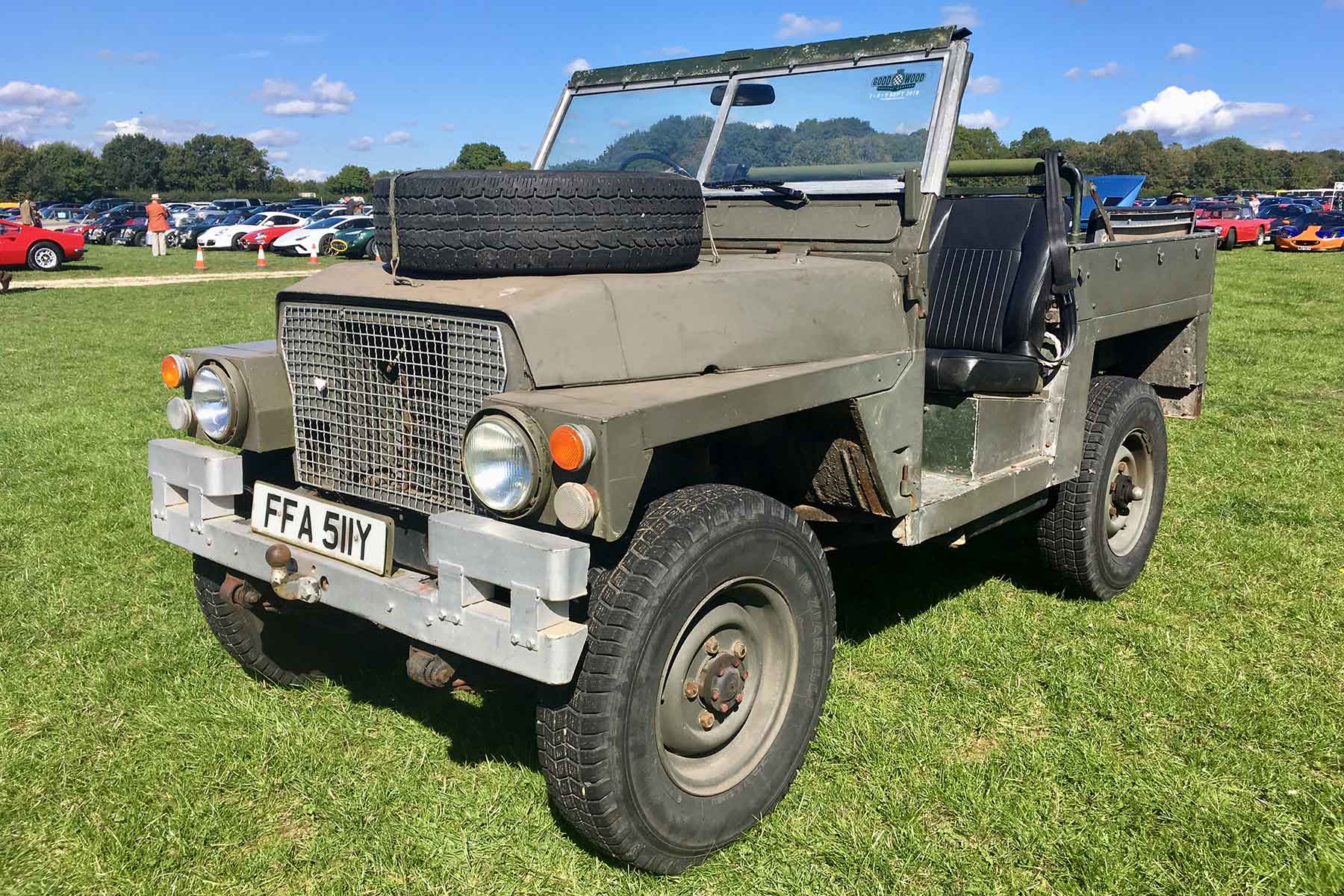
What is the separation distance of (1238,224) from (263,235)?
27.2m

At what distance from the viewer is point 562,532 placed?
271cm

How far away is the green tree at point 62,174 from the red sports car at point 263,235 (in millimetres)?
50572

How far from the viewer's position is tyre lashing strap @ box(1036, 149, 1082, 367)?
162 inches

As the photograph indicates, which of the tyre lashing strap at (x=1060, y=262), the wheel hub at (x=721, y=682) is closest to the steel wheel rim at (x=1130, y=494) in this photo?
the tyre lashing strap at (x=1060, y=262)

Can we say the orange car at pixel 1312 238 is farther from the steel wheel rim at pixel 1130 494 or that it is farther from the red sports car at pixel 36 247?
the red sports car at pixel 36 247

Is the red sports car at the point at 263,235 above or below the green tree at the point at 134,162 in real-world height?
below

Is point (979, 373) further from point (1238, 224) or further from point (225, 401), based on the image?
point (1238, 224)

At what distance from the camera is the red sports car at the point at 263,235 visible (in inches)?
1229

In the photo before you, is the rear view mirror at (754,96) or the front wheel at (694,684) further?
the rear view mirror at (754,96)

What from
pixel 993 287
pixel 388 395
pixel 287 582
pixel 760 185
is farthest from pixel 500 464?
pixel 993 287

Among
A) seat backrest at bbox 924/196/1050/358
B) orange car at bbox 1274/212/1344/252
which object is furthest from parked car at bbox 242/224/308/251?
seat backrest at bbox 924/196/1050/358

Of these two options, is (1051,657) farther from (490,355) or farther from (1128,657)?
(490,355)

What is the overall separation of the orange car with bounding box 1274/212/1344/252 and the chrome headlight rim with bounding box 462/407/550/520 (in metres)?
30.3

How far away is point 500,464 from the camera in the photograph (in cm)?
264
